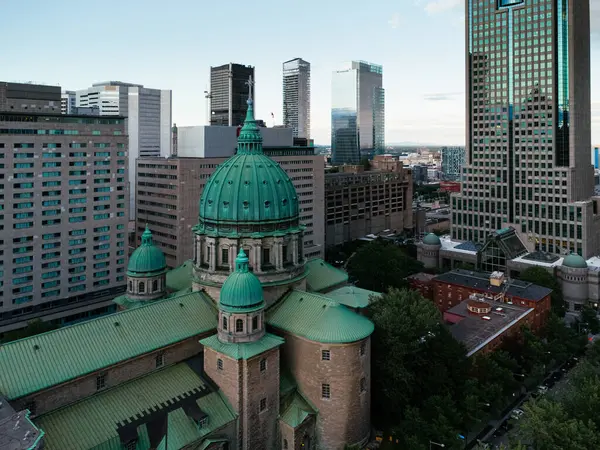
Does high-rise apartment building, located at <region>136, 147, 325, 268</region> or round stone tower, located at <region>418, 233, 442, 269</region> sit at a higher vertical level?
high-rise apartment building, located at <region>136, 147, 325, 268</region>

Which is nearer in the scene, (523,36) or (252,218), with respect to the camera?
(252,218)

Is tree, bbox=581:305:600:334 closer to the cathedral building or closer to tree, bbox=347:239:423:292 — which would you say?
tree, bbox=347:239:423:292

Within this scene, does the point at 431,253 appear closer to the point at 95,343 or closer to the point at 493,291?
the point at 493,291

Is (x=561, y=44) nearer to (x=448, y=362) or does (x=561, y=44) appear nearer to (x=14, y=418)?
(x=448, y=362)

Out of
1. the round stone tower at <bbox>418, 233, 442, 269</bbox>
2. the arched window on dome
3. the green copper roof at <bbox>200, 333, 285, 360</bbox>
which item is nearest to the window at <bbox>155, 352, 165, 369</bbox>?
Answer: the green copper roof at <bbox>200, 333, 285, 360</bbox>

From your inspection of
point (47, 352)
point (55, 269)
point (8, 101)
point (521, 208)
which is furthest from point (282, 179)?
point (521, 208)

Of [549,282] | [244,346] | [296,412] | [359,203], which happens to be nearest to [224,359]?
[244,346]
